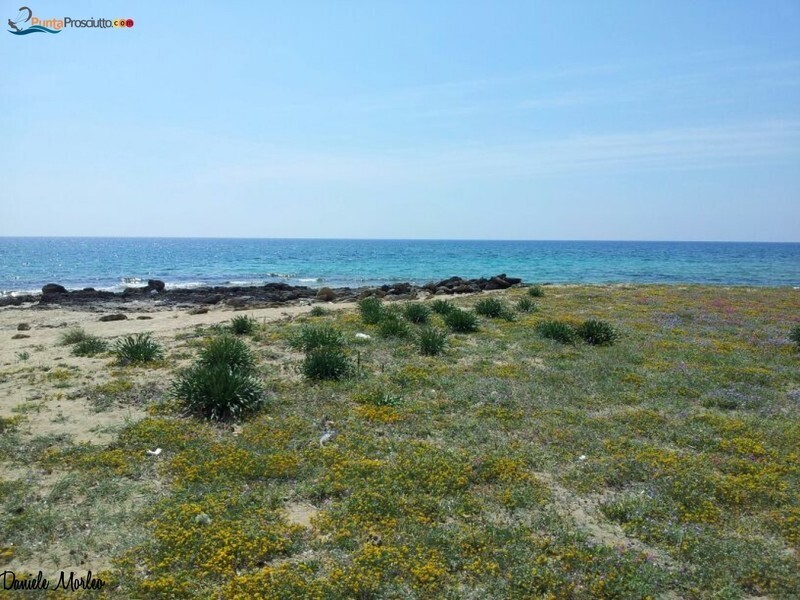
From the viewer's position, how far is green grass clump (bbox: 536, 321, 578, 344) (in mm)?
15859

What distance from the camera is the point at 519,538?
580cm

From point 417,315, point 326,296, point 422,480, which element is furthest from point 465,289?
point 422,480

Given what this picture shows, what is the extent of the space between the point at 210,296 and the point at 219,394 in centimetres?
2745

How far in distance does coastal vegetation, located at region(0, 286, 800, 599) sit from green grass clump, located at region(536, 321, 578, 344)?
2288mm

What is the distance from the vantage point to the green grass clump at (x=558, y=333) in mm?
15859

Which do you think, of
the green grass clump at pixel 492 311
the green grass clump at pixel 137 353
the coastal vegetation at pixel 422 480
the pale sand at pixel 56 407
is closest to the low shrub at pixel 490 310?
the green grass clump at pixel 492 311

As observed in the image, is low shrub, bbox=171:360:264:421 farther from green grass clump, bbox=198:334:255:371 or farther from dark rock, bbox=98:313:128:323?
dark rock, bbox=98:313:128:323

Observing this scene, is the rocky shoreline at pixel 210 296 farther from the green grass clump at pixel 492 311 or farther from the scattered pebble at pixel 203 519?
the scattered pebble at pixel 203 519

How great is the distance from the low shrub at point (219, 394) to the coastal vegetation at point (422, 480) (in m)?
0.04

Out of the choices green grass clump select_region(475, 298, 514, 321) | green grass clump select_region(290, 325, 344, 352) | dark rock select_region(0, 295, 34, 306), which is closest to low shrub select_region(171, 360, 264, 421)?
green grass clump select_region(290, 325, 344, 352)

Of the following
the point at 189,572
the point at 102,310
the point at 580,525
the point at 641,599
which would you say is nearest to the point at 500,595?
the point at 641,599

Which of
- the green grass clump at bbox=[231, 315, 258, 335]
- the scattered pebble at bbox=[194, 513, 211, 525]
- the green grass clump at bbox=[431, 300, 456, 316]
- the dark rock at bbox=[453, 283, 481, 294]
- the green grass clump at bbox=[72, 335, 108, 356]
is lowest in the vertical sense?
the scattered pebble at bbox=[194, 513, 211, 525]

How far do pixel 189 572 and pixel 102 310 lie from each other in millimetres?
29345

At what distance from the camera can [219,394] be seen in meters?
9.42
